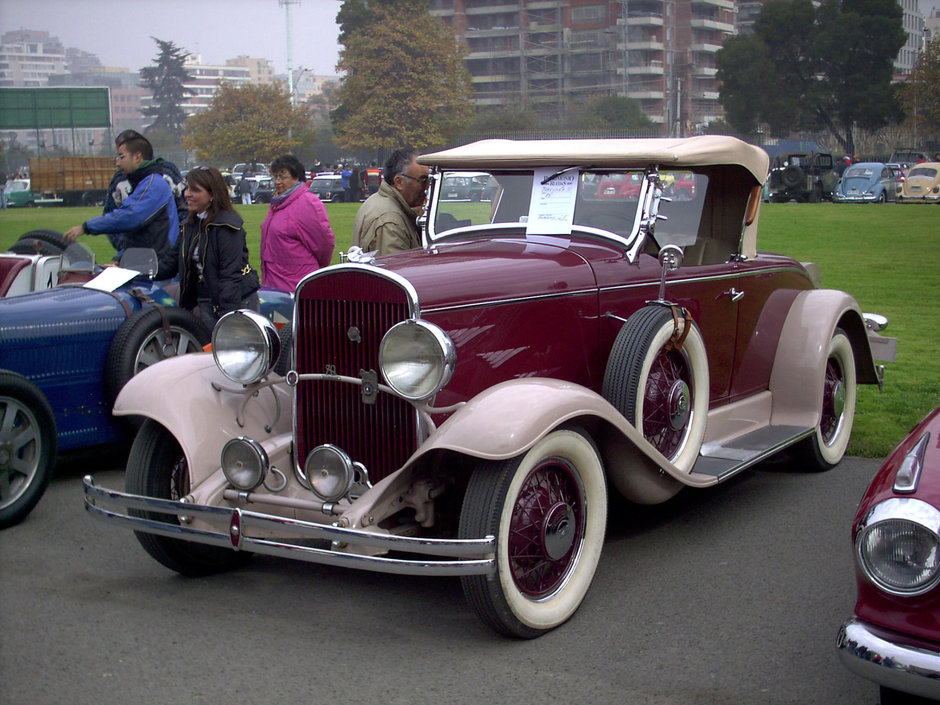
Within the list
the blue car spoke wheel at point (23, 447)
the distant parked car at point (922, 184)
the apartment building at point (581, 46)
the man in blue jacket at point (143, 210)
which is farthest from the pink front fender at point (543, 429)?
the apartment building at point (581, 46)

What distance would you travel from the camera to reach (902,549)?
8.29ft

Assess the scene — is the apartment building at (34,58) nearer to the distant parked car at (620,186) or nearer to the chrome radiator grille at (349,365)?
the distant parked car at (620,186)

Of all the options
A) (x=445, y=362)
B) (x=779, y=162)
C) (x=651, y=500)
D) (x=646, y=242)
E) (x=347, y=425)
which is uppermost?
(x=779, y=162)

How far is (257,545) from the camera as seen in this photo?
133 inches

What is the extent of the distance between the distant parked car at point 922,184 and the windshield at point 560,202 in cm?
3234

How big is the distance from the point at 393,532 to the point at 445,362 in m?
0.69

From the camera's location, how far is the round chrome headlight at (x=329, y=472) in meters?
3.50

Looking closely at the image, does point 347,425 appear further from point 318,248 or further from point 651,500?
point 318,248

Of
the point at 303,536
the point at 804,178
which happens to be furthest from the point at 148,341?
the point at 804,178

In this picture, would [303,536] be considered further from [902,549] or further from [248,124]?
[248,124]

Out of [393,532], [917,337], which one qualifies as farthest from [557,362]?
[917,337]

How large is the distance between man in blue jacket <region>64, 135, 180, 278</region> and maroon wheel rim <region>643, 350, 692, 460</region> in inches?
145

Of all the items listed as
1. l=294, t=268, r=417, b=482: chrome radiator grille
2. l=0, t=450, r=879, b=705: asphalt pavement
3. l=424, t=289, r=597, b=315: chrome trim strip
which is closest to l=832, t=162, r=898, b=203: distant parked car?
l=0, t=450, r=879, b=705: asphalt pavement

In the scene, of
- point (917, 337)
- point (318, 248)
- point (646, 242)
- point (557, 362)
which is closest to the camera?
point (557, 362)
